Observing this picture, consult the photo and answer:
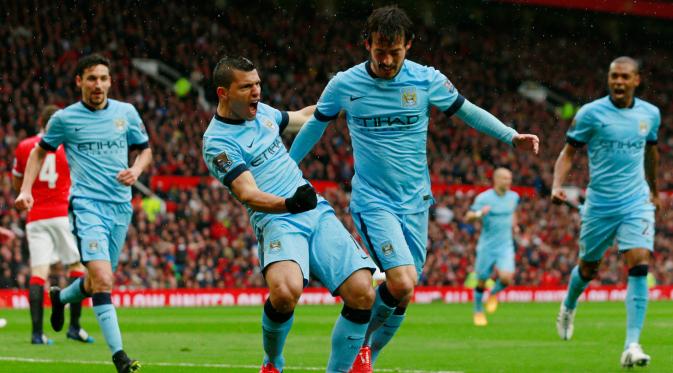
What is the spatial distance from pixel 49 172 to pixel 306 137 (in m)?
5.62

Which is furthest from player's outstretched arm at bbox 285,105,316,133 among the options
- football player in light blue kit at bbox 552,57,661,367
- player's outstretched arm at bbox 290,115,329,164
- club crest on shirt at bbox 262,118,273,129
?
football player in light blue kit at bbox 552,57,661,367

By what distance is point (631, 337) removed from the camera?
9.48m

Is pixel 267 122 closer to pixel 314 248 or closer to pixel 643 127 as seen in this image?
pixel 314 248

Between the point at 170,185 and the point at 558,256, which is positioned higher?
the point at 170,185

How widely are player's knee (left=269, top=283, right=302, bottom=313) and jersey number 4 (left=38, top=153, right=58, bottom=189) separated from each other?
6430 millimetres

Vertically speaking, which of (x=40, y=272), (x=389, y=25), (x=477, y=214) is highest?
(x=389, y=25)

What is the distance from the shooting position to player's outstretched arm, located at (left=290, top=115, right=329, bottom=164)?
26.7 ft

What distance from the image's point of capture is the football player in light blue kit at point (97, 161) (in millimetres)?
9453

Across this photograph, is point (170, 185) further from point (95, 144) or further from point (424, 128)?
point (424, 128)

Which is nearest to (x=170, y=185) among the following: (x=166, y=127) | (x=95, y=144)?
(x=166, y=127)

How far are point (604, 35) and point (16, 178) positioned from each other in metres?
35.2

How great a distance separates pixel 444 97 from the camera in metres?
8.09

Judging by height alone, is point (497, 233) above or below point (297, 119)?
below

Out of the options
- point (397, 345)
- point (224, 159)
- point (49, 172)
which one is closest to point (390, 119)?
point (224, 159)
